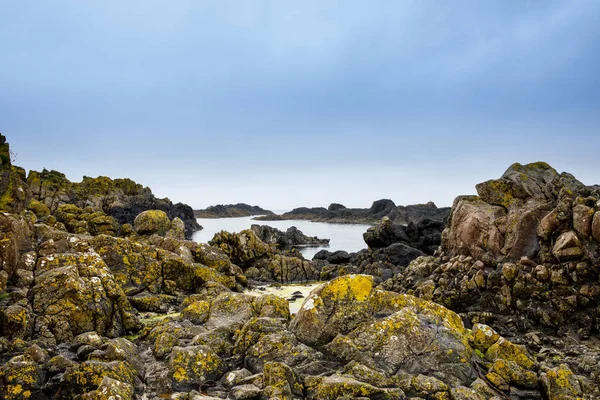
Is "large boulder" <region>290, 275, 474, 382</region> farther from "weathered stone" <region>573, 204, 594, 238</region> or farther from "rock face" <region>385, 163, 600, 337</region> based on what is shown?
"weathered stone" <region>573, 204, 594, 238</region>

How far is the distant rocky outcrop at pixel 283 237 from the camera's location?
46.8 meters

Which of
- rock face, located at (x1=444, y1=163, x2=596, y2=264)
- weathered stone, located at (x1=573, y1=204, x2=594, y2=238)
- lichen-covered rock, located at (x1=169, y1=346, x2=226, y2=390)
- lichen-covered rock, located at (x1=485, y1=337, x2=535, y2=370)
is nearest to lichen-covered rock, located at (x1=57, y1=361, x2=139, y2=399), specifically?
lichen-covered rock, located at (x1=169, y1=346, x2=226, y2=390)

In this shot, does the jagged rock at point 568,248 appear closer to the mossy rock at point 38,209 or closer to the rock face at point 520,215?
the rock face at point 520,215

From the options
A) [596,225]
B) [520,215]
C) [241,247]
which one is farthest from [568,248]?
[241,247]

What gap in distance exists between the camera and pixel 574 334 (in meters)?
10.9

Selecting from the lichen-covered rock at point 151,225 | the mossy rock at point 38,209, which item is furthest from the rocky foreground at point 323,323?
the mossy rock at point 38,209

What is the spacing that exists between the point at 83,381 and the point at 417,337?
5.93m

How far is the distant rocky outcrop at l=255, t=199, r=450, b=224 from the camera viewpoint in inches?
4263

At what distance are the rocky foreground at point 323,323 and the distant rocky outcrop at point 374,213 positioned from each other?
73650 millimetres

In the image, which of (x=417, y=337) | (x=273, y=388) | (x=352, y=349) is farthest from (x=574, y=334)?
(x=273, y=388)

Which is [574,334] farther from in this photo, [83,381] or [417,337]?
[83,381]

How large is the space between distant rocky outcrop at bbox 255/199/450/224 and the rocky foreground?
73650 mm

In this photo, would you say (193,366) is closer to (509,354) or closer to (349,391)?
(349,391)

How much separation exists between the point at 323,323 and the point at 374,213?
130 metres
